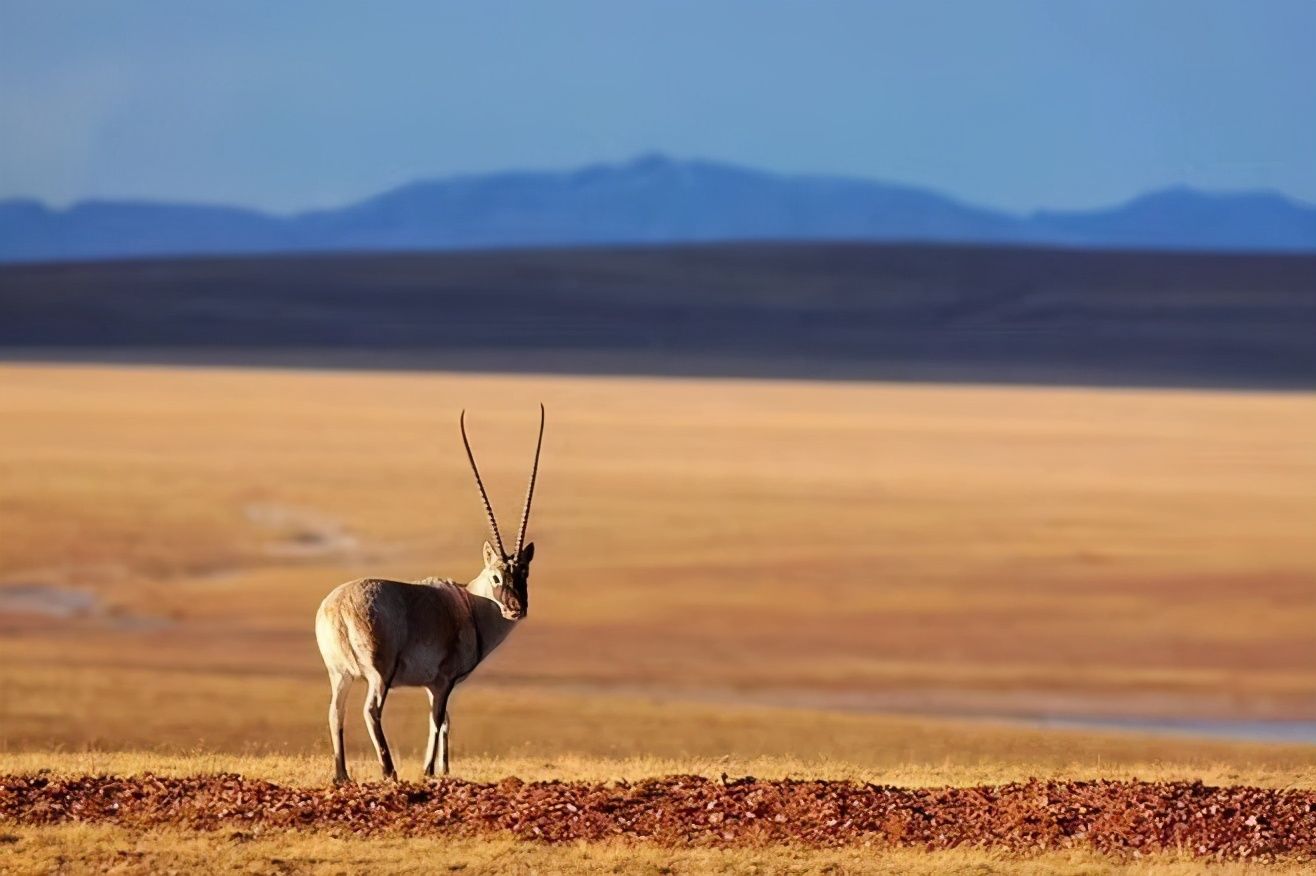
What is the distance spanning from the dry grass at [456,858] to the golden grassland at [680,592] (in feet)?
0.10

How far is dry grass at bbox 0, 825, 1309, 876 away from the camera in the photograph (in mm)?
10117

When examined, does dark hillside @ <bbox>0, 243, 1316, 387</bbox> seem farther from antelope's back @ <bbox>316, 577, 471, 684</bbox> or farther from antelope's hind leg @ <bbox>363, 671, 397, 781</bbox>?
antelope's hind leg @ <bbox>363, 671, 397, 781</bbox>

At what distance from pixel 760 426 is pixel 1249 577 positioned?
20459mm

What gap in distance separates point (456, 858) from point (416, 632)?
1912 mm

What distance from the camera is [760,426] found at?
5175 cm

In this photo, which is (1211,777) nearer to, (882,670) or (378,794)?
(378,794)

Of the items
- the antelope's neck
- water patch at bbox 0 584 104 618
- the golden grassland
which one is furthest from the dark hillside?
the antelope's neck

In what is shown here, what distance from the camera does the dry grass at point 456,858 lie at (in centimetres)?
1012

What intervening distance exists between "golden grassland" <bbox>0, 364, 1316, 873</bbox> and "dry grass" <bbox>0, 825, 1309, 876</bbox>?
3 cm

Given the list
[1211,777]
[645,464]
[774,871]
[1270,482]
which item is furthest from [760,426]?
[774,871]

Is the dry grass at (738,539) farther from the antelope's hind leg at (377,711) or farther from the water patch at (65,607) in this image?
the antelope's hind leg at (377,711)

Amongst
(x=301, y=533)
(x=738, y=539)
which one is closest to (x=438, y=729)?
(x=738, y=539)

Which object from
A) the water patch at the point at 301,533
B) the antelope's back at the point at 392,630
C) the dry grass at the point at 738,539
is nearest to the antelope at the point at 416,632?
the antelope's back at the point at 392,630

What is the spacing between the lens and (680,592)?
31156 mm
